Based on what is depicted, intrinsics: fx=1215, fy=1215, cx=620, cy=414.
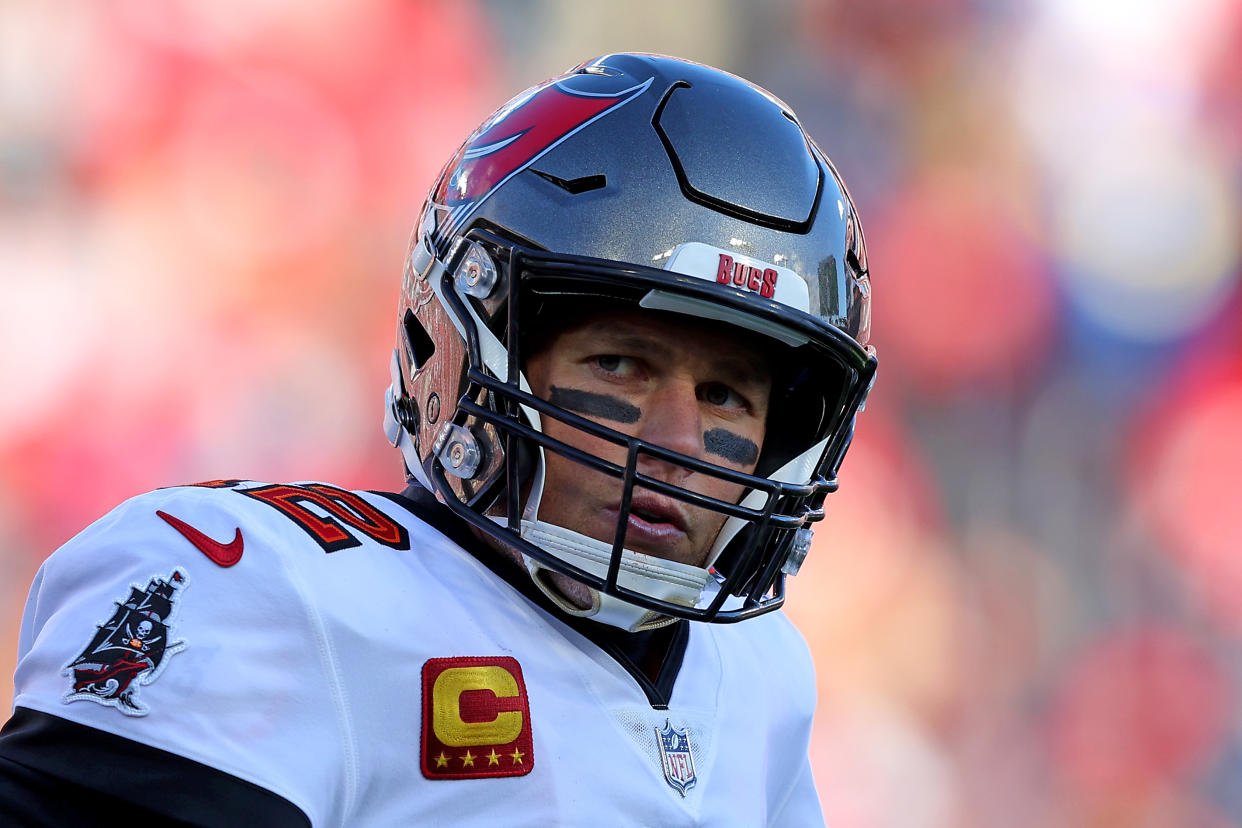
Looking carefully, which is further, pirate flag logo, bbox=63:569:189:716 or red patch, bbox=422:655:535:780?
red patch, bbox=422:655:535:780

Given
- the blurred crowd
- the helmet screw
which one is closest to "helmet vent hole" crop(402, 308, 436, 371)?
the helmet screw

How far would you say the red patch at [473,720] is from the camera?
975 millimetres

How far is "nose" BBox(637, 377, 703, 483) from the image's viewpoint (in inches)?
44.5

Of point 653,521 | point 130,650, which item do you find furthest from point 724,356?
point 130,650

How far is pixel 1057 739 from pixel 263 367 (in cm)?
221

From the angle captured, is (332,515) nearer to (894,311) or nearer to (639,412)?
(639,412)

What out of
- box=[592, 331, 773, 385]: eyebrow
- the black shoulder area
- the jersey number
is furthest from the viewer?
box=[592, 331, 773, 385]: eyebrow

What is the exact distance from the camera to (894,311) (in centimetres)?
333

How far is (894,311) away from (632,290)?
2324 millimetres

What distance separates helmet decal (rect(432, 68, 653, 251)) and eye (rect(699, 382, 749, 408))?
0.94 feet

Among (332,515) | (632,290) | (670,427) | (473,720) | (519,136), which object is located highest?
(519,136)

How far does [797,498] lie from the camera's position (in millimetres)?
1201

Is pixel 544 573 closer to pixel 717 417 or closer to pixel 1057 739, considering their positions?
pixel 717 417

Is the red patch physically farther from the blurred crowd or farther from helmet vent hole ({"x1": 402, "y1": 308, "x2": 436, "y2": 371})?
the blurred crowd
